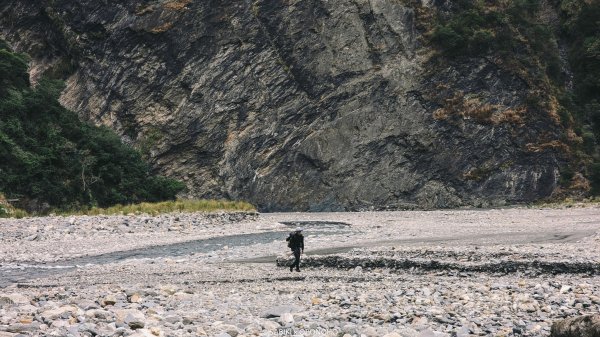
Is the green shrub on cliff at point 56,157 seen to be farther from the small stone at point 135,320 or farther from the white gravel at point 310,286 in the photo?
the small stone at point 135,320

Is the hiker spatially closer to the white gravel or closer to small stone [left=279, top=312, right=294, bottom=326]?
the white gravel

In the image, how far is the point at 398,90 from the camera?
5666 centimetres

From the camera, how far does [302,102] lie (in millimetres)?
57688

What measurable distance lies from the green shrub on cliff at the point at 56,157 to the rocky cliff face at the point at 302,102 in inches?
396

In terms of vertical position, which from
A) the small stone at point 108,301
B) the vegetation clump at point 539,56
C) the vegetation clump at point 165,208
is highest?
the vegetation clump at point 539,56

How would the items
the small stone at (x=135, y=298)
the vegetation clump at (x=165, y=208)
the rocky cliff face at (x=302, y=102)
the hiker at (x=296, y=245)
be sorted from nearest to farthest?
the small stone at (x=135, y=298), the hiker at (x=296, y=245), the vegetation clump at (x=165, y=208), the rocky cliff face at (x=302, y=102)

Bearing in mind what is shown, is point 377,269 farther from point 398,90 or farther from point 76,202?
point 398,90

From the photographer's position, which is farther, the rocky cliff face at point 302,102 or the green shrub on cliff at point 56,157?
the rocky cliff face at point 302,102

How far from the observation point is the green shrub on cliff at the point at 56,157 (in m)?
38.8

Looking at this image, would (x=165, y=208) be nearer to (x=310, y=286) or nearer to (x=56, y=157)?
(x=56, y=157)

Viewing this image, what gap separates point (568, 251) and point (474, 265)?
153 inches

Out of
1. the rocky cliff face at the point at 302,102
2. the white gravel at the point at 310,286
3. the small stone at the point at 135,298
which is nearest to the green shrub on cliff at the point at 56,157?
the rocky cliff face at the point at 302,102

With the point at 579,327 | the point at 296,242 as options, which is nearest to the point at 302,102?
the point at 296,242

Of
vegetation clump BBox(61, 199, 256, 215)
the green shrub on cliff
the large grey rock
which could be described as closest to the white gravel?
the large grey rock
